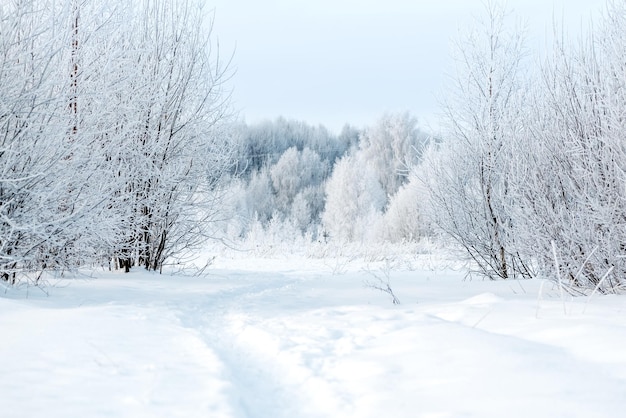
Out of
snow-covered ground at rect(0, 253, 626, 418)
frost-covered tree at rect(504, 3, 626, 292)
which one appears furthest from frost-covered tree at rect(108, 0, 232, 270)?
frost-covered tree at rect(504, 3, 626, 292)

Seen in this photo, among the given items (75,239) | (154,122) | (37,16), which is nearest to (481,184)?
(154,122)

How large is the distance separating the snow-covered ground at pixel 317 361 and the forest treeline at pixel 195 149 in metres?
0.84

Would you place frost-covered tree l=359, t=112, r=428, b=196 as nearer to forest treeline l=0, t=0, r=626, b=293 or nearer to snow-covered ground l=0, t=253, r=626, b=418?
forest treeline l=0, t=0, r=626, b=293

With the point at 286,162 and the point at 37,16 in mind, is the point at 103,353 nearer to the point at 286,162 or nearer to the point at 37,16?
the point at 37,16

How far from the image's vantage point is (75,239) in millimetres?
6488

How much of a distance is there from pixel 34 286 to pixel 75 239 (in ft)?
2.89

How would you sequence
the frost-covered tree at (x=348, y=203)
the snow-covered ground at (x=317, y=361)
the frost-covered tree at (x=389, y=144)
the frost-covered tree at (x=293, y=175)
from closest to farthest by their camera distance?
the snow-covered ground at (x=317, y=361) → the frost-covered tree at (x=348, y=203) → the frost-covered tree at (x=389, y=144) → the frost-covered tree at (x=293, y=175)

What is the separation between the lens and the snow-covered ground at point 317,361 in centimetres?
203

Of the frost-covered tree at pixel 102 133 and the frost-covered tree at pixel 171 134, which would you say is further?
the frost-covered tree at pixel 171 134

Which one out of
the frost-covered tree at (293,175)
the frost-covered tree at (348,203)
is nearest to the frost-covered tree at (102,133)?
the frost-covered tree at (348,203)

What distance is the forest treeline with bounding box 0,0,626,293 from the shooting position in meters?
4.81

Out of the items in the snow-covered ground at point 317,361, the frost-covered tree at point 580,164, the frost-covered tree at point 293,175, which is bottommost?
the snow-covered ground at point 317,361

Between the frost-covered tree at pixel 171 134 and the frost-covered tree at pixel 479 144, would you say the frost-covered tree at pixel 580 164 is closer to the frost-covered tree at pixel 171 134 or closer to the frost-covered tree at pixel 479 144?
the frost-covered tree at pixel 479 144

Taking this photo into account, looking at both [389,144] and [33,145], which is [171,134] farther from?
[389,144]
